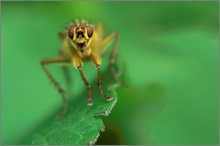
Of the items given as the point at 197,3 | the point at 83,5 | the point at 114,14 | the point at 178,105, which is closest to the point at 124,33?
the point at 114,14

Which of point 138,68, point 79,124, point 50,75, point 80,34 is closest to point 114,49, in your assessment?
point 138,68

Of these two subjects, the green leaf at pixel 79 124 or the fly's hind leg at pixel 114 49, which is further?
the fly's hind leg at pixel 114 49

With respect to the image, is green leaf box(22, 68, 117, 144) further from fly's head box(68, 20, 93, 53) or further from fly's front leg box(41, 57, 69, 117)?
fly's head box(68, 20, 93, 53)

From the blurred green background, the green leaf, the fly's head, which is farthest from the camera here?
the blurred green background

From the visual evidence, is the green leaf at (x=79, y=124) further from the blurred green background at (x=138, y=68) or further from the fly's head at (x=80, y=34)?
the fly's head at (x=80, y=34)

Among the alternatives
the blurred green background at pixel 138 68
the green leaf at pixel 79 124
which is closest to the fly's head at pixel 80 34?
the green leaf at pixel 79 124

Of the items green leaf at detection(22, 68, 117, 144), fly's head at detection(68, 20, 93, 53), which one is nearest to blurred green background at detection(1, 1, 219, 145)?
green leaf at detection(22, 68, 117, 144)

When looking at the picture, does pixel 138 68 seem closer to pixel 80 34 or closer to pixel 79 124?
pixel 80 34
